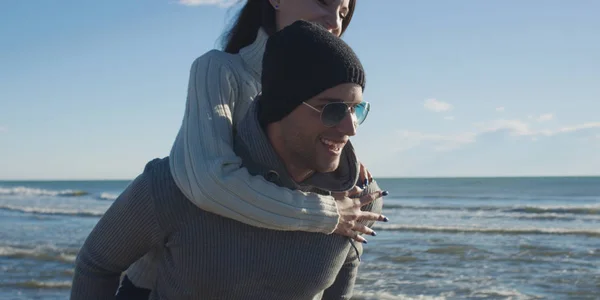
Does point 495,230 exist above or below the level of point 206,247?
below

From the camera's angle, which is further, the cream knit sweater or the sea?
the sea

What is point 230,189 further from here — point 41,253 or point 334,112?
point 41,253

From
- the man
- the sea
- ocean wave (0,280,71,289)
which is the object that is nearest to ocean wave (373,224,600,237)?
the sea

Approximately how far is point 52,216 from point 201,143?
19.1 metres

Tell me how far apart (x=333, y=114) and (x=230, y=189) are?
35 centimetres

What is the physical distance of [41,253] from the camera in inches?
436

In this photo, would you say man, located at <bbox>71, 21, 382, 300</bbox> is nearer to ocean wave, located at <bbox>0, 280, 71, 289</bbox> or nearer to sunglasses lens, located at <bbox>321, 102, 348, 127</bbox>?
sunglasses lens, located at <bbox>321, 102, 348, 127</bbox>

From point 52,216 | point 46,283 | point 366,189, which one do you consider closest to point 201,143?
point 366,189

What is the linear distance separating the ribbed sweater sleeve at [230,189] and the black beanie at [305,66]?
8.0 inches

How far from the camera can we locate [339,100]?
1.82 metres

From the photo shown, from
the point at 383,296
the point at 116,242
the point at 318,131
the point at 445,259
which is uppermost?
the point at 318,131

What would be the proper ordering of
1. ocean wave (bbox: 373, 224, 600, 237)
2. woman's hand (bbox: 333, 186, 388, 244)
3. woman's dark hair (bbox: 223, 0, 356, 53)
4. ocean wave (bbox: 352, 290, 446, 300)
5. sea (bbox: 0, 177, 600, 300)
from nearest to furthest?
woman's hand (bbox: 333, 186, 388, 244) < woman's dark hair (bbox: 223, 0, 356, 53) < ocean wave (bbox: 352, 290, 446, 300) < sea (bbox: 0, 177, 600, 300) < ocean wave (bbox: 373, 224, 600, 237)

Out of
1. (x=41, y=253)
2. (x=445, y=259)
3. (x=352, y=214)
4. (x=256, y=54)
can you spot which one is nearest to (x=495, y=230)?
(x=445, y=259)

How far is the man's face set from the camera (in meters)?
1.80
